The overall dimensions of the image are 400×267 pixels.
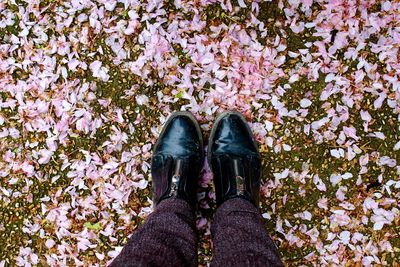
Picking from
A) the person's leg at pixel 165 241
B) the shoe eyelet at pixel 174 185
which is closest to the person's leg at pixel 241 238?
the person's leg at pixel 165 241

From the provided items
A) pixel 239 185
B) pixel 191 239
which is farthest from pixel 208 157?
pixel 191 239

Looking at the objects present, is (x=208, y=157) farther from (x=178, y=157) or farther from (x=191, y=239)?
(x=191, y=239)

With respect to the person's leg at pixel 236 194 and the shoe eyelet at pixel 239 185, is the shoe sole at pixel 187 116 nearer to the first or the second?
the person's leg at pixel 236 194

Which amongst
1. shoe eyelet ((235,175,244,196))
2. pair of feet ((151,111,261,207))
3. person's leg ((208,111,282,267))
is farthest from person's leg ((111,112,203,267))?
shoe eyelet ((235,175,244,196))

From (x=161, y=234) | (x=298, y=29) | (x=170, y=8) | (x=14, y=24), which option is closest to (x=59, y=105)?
(x=14, y=24)

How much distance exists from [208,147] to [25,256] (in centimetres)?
109

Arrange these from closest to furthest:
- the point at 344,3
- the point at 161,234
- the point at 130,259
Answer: the point at 130,259 < the point at 161,234 < the point at 344,3

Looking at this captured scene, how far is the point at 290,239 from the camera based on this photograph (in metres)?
2.23

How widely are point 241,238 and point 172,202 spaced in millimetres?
416

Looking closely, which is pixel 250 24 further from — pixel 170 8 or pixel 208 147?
pixel 208 147

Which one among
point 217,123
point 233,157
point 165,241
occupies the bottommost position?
point 165,241

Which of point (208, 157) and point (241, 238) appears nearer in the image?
point (241, 238)

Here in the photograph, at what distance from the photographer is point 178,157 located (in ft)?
7.11

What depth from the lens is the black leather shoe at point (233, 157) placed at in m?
2.09
